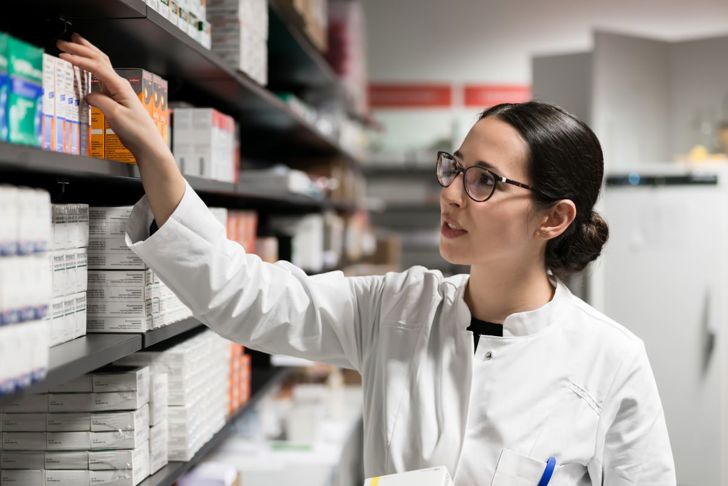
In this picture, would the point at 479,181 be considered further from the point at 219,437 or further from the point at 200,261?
the point at 219,437

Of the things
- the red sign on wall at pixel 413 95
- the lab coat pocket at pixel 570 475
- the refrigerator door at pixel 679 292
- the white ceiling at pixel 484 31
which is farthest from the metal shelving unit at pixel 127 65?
the white ceiling at pixel 484 31

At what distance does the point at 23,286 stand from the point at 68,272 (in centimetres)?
36

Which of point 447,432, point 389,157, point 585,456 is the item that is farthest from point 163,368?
point 389,157

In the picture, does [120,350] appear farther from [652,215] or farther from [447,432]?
[652,215]

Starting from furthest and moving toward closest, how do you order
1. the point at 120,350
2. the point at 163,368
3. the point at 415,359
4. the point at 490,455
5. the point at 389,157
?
the point at 389,157 < the point at 163,368 < the point at 415,359 < the point at 490,455 < the point at 120,350

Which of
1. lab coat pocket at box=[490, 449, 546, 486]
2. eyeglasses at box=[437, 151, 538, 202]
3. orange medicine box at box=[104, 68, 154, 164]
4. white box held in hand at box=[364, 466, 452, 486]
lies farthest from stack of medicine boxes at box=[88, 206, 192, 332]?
lab coat pocket at box=[490, 449, 546, 486]

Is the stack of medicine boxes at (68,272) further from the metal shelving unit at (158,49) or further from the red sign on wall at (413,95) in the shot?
the red sign on wall at (413,95)

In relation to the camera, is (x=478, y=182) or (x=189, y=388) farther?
(x=189, y=388)

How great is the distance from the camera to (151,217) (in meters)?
1.53

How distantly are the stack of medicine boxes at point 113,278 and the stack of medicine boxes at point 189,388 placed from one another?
0.22 m

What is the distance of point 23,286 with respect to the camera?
47.4 inches

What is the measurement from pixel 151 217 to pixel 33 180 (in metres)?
0.36

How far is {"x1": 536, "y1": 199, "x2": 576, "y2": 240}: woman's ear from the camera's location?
5.98 feet

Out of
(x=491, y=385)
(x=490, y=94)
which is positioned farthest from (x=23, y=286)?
(x=490, y=94)
